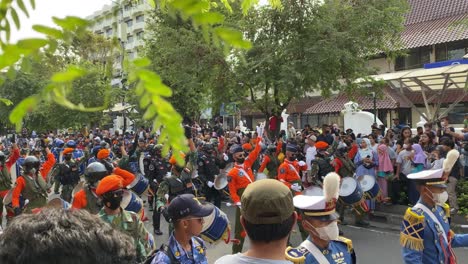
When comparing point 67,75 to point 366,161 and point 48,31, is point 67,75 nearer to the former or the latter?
point 48,31

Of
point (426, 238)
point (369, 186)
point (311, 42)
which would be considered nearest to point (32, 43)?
point (426, 238)

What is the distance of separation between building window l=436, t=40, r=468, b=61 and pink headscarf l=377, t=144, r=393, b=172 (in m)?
15.3

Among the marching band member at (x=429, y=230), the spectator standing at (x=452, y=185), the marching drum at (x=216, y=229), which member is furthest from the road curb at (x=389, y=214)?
the marching drum at (x=216, y=229)

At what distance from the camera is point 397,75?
534 inches

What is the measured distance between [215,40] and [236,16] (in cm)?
1398

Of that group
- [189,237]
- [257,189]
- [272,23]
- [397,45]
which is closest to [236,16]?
[272,23]

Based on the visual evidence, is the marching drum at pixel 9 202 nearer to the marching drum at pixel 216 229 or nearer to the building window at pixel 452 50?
the marching drum at pixel 216 229

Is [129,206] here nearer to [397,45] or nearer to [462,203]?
[462,203]

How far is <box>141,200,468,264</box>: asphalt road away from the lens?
7715mm

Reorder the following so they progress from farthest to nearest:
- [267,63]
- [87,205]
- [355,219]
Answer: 1. [267,63]
2. [355,219]
3. [87,205]

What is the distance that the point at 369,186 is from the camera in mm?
9914

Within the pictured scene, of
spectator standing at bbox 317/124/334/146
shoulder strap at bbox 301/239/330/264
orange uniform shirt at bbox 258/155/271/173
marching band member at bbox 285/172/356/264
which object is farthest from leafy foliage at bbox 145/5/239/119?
shoulder strap at bbox 301/239/330/264

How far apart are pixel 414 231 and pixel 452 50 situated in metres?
23.4

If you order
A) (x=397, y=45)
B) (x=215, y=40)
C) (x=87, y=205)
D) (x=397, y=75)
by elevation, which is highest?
(x=397, y=45)
